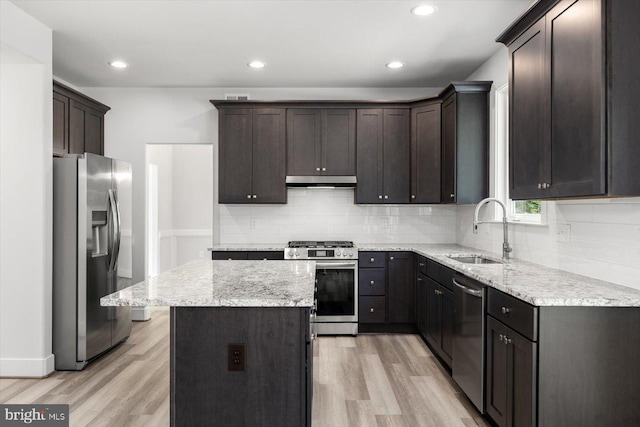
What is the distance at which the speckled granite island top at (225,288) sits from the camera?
5.82 ft

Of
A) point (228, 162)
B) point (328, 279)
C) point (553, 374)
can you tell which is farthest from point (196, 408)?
point (228, 162)

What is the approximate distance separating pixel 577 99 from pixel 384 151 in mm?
2735

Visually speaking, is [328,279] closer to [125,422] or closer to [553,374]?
[125,422]

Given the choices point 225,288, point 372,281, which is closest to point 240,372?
point 225,288

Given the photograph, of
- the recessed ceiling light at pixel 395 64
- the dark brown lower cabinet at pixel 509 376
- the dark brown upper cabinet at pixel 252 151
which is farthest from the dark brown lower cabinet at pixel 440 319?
the recessed ceiling light at pixel 395 64

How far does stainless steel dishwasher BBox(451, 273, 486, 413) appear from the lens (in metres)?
2.55

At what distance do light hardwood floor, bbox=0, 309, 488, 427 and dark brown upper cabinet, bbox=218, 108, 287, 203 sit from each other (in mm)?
1820

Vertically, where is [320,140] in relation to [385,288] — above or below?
above

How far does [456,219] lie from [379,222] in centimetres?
94

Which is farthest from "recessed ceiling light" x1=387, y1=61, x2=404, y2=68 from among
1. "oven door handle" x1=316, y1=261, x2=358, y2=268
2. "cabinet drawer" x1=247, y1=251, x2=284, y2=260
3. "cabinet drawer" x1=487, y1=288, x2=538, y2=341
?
"cabinet drawer" x1=487, y1=288, x2=538, y2=341

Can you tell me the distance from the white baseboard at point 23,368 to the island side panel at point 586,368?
3.59 meters

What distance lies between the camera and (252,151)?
4715 mm

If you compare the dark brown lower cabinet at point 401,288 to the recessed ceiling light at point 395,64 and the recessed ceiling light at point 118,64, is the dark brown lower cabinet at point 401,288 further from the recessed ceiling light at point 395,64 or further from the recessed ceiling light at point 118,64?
the recessed ceiling light at point 118,64

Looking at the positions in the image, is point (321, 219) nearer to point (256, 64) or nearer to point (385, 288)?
point (385, 288)
